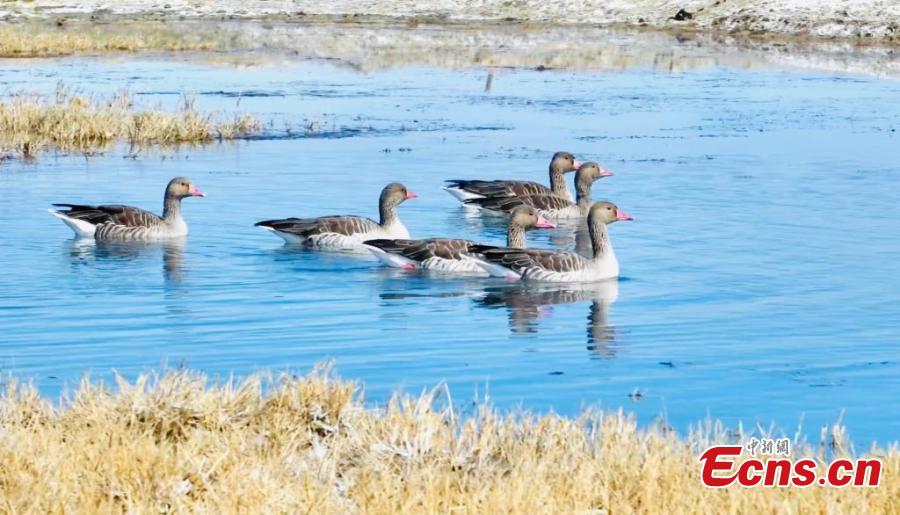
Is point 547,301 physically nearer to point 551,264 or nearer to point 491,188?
point 551,264

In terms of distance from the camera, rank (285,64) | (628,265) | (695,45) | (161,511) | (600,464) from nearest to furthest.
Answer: (161,511), (600,464), (628,265), (285,64), (695,45)

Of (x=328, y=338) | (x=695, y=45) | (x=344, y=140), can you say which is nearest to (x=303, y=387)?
(x=328, y=338)

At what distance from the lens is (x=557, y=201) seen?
904 inches

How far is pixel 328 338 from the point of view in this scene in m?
13.7

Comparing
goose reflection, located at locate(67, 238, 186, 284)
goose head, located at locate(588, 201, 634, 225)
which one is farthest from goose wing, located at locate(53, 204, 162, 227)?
goose head, located at locate(588, 201, 634, 225)

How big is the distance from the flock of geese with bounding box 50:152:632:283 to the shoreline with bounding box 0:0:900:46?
3988cm

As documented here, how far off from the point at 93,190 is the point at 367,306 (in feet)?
30.4

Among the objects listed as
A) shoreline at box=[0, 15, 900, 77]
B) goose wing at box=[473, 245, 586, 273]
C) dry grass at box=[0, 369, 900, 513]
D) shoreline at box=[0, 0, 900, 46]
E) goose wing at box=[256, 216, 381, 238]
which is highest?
shoreline at box=[0, 0, 900, 46]

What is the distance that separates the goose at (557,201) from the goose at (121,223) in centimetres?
457

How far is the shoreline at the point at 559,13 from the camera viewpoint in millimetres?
62625

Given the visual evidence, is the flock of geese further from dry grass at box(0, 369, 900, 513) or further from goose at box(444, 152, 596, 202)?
dry grass at box(0, 369, 900, 513)

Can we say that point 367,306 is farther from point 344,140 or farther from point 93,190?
point 344,140

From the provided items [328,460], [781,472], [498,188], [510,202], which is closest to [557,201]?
[498,188]

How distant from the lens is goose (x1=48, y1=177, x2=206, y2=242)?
1967 cm
